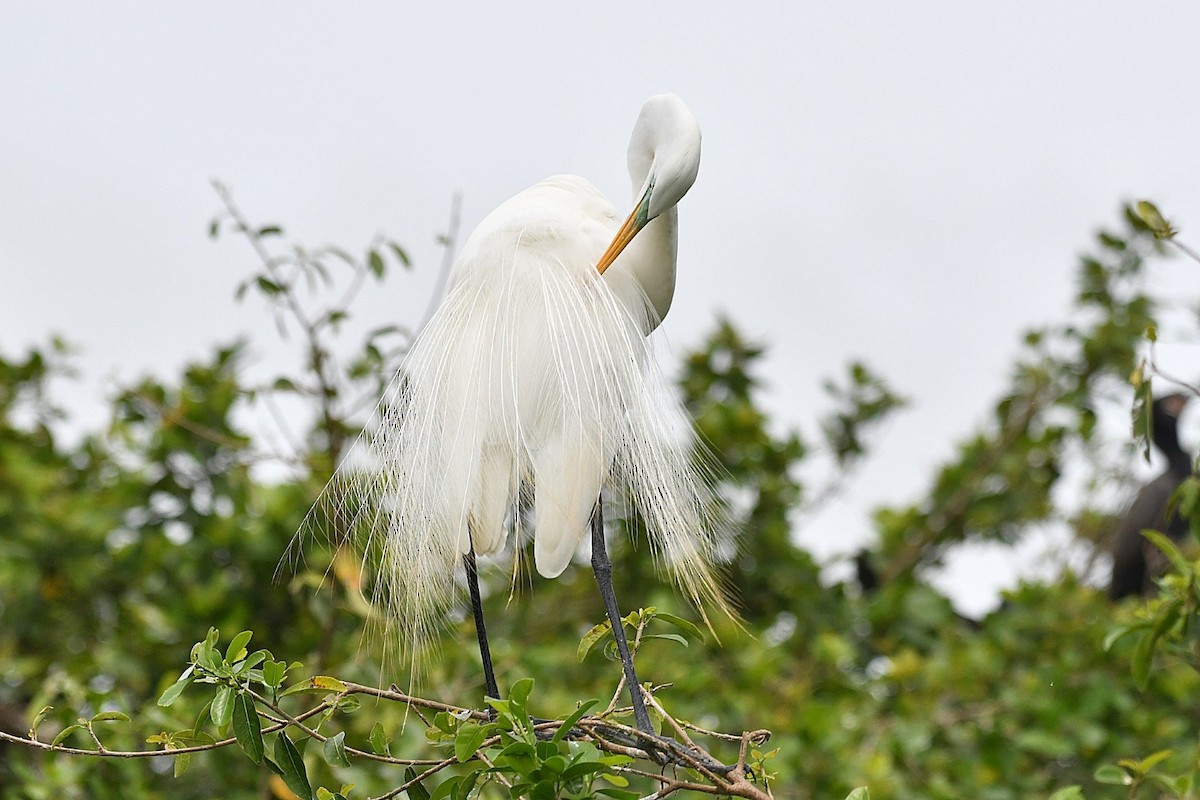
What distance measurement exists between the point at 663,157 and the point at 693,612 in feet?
7.09

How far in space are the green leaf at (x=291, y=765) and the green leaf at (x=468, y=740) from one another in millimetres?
180

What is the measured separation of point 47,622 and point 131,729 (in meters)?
1.28

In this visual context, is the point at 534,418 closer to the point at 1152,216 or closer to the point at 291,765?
the point at 291,765

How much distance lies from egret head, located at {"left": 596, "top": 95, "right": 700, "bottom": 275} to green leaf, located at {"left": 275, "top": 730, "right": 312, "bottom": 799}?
25.1 inches

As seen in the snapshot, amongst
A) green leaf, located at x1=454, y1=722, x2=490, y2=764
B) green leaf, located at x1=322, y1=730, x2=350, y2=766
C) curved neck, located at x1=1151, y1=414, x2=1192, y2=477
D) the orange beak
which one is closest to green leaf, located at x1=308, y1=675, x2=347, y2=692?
green leaf, located at x1=322, y1=730, x2=350, y2=766

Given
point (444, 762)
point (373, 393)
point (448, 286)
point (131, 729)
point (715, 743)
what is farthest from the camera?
point (715, 743)

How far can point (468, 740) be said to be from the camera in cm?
105

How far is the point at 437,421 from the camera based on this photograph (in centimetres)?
147

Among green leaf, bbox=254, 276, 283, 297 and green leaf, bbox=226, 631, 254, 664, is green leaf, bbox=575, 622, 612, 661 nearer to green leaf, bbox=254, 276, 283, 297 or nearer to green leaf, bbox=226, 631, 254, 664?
green leaf, bbox=226, 631, 254, 664

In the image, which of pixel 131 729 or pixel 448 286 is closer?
pixel 448 286

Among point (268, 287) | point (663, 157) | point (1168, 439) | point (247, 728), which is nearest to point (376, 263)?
point (268, 287)

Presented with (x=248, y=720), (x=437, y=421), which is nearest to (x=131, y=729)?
(x=437, y=421)

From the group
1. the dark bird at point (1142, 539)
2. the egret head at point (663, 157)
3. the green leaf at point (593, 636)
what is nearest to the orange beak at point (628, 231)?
the egret head at point (663, 157)

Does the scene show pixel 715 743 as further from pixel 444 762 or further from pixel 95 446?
pixel 95 446
